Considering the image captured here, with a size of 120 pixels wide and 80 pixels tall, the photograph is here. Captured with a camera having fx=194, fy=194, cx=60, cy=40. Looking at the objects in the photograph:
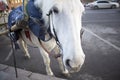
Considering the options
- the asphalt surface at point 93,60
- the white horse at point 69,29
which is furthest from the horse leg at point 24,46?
the white horse at point 69,29

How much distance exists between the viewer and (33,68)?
16.4ft

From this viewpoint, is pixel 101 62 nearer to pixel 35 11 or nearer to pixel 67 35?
pixel 35 11

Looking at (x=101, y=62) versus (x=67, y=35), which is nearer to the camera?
(x=67, y=35)

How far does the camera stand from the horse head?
1.95 metres

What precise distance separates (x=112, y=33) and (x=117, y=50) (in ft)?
8.06

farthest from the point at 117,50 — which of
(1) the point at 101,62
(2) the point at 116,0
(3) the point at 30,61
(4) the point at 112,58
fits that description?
→ (2) the point at 116,0

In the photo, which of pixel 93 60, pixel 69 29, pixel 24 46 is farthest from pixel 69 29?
pixel 24 46

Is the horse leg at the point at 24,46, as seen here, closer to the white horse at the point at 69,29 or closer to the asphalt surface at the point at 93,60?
the asphalt surface at the point at 93,60

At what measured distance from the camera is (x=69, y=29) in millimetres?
2014

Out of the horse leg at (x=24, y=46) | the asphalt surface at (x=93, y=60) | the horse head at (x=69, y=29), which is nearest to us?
the horse head at (x=69, y=29)

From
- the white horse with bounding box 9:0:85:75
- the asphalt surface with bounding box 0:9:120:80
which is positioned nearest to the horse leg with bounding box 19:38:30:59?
the asphalt surface with bounding box 0:9:120:80

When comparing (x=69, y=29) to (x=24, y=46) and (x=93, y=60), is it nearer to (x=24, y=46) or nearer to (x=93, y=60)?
(x=93, y=60)

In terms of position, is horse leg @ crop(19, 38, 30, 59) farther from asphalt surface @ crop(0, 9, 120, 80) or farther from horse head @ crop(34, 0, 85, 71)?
horse head @ crop(34, 0, 85, 71)

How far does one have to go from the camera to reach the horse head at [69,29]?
6.39ft
